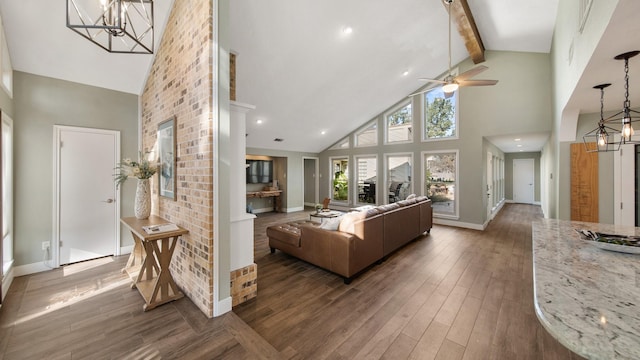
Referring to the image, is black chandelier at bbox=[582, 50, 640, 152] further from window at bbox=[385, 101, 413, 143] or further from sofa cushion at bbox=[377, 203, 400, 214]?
window at bbox=[385, 101, 413, 143]

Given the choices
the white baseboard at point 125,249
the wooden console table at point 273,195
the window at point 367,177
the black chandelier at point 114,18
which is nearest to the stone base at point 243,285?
the black chandelier at point 114,18

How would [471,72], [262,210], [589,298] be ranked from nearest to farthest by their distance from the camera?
[589,298] → [471,72] → [262,210]

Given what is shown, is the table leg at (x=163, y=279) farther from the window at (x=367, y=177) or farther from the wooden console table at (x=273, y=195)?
the window at (x=367, y=177)

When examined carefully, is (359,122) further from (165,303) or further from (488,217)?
(165,303)

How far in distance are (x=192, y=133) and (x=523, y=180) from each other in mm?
12359

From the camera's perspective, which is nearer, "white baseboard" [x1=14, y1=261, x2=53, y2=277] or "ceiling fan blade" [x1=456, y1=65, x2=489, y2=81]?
"white baseboard" [x1=14, y1=261, x2=53, y2=277]

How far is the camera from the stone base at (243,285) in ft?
7.94

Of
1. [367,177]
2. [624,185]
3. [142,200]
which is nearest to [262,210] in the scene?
[367,177]

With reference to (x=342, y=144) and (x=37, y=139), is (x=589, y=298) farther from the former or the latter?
(x=342, y=144)

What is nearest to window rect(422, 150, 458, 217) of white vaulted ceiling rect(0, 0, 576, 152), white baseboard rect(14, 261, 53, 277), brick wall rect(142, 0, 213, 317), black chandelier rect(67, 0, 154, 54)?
white vaulted ceiling rect(0, 0, 576, 152)

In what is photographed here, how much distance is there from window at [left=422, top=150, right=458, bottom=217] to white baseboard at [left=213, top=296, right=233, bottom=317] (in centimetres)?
585

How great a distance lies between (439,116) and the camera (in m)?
6.46

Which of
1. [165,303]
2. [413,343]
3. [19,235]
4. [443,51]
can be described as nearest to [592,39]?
[413,343]

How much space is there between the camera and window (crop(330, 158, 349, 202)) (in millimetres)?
8609
